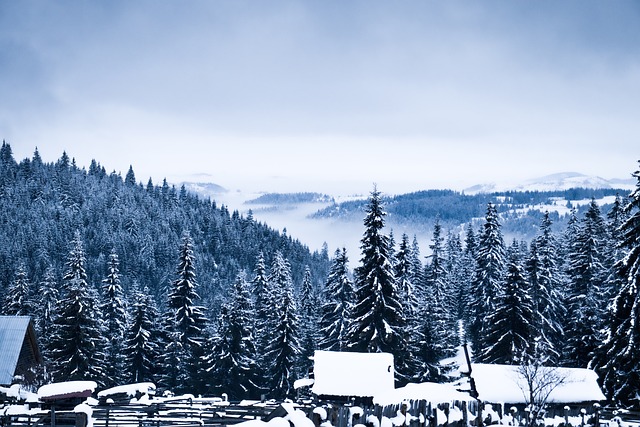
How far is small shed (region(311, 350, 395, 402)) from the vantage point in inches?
1399

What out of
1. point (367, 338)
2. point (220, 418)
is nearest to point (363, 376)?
point (367, 338)

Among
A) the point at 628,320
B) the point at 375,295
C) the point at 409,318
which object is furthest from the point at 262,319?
the point at 628,320

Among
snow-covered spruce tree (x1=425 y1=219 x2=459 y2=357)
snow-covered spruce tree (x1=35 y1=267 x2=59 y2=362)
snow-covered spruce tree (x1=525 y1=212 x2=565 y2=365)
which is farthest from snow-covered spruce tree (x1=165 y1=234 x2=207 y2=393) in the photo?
snow-covered spruce tree (x1=525 y1=212 x2=565 y2=365)

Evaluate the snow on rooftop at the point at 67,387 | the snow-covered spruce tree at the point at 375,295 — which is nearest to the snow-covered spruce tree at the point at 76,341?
the snow on rooftop at the point at 67,387

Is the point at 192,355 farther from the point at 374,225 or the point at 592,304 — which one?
the point at 592,304

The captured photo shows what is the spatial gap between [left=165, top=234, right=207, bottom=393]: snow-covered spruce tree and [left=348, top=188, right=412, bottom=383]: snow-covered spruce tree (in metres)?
19.6

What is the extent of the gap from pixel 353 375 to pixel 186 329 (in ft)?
80.5

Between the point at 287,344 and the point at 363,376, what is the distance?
18472mm

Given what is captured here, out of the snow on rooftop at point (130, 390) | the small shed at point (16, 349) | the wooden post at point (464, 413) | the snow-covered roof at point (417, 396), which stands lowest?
the snow on rooftop at point (130, 390)

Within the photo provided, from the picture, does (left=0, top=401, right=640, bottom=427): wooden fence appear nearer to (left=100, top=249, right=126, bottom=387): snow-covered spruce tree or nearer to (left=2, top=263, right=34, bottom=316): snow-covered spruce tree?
(left=100, top=249, right=126, bottom=387): snow-covered spruce tree

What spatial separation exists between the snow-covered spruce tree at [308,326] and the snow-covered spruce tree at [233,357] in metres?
5.86

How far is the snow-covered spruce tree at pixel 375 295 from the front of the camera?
134ft

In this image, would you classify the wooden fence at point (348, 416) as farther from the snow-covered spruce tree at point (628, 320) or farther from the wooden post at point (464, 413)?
the snow-covered spruce tree at point (628, 320)

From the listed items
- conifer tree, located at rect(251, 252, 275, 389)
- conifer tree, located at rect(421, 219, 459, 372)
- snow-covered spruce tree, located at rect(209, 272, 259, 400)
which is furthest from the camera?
conifer tree, located at rect(251, 252, 275, 389)
